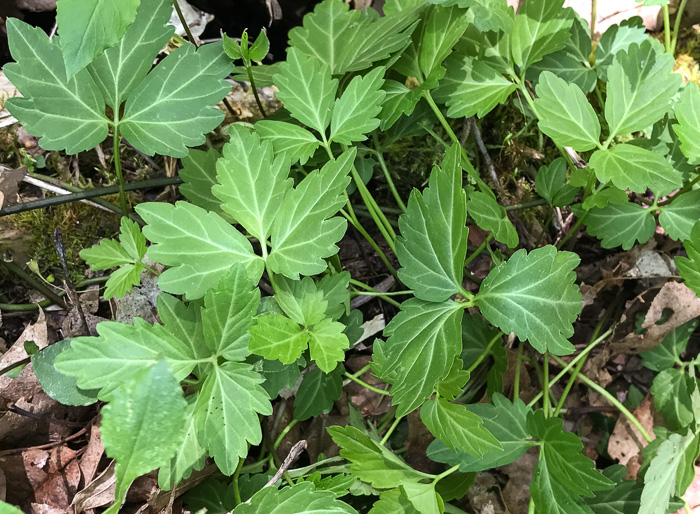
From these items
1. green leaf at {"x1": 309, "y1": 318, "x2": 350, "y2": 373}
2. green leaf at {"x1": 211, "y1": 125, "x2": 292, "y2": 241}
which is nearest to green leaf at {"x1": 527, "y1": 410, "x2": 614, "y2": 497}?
green leaf at {"x1": 309, "y1": 318, "x2": 350, "y2": 373}

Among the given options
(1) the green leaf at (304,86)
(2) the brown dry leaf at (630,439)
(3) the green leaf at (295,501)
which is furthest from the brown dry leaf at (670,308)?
(1) the green leaf at (304,86)

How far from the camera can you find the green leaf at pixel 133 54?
4.71 feet

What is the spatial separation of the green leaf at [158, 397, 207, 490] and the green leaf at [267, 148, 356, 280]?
1.64 feet

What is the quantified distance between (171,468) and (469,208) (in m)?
1.15

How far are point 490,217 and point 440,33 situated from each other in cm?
62

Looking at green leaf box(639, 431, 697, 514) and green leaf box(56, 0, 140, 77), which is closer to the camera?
green leaf box(56, 0, 140, 77)

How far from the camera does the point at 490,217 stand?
1490mm

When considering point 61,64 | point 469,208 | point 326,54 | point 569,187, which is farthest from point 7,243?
point 569,187

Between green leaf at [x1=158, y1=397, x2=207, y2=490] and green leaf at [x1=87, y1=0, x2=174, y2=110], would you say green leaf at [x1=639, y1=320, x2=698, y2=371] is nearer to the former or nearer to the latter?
green leaf at [x1=158, y1=397, x2=207, y2=490]

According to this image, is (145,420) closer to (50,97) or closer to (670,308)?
(50,97)

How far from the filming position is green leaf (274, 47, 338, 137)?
4.87ft

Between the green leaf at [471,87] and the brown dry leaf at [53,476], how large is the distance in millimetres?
1724

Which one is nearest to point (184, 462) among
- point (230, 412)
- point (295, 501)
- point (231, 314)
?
point (230, 412)

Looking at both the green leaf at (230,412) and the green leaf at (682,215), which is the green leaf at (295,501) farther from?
the green leaf at (682,215)
